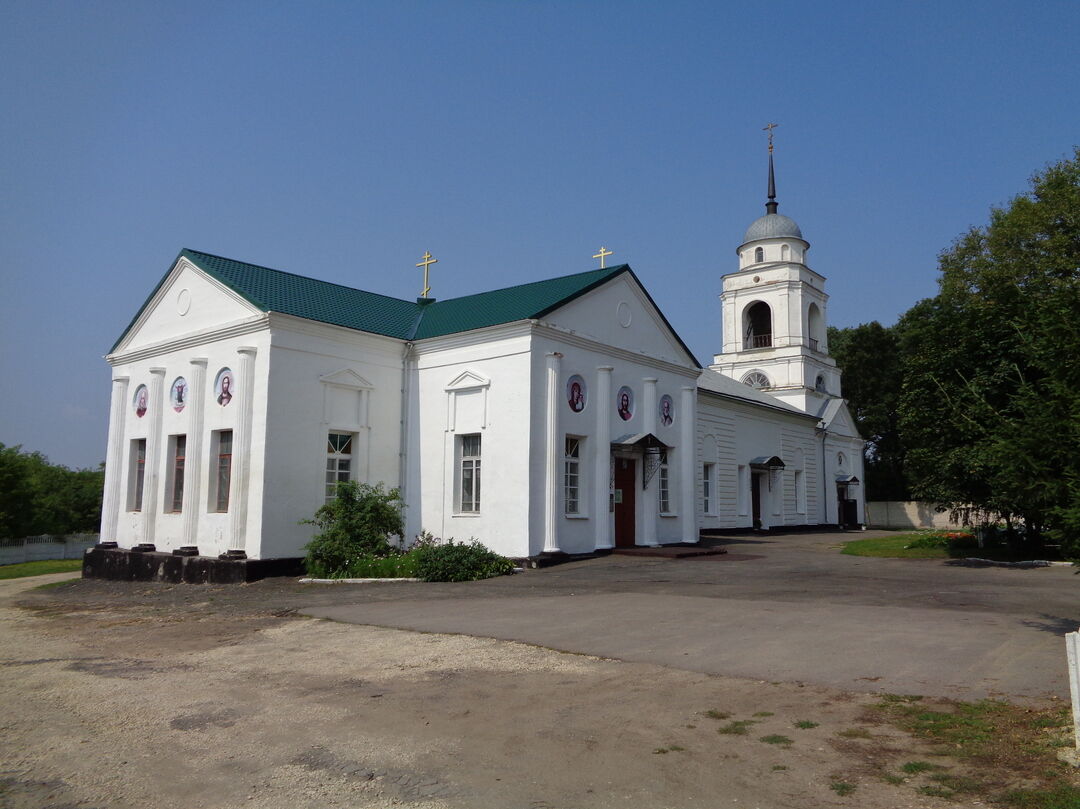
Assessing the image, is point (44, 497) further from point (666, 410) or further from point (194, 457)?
point (666, 410)

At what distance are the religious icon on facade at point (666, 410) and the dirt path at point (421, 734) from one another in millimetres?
14431

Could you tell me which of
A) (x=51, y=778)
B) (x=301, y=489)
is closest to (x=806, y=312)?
(x=301, y=489)

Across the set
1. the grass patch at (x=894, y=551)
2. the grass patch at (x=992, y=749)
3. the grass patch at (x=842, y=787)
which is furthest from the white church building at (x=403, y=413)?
the grass patch at (x=842, y=787)

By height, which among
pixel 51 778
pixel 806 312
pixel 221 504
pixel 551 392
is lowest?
pixel 51 778

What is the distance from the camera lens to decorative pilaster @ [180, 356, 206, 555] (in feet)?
62.7

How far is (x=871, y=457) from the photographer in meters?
58.0

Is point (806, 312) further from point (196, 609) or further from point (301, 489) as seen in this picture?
point (196, 609)

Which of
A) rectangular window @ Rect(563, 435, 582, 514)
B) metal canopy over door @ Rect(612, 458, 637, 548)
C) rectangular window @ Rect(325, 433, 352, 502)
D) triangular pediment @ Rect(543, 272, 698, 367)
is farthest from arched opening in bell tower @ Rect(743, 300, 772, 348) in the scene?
rectangular window @ Rect(325, 433, 352, 502)

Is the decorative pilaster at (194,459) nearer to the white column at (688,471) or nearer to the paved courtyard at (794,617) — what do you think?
the paved courtyard at (794,617)

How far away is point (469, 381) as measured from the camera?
1983 cm

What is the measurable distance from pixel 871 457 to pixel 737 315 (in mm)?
21245

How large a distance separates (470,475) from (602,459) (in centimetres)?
329

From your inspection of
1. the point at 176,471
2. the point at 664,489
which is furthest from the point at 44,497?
the point at 664,489

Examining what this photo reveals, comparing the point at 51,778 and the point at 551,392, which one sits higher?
the point at 551,392
